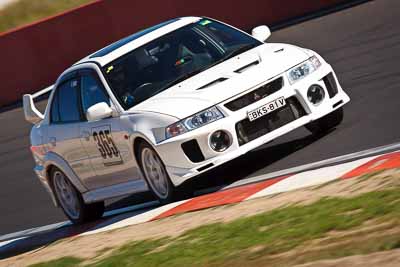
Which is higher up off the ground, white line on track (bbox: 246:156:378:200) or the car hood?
the car hood

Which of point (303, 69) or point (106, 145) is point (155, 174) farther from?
point (303, 69)

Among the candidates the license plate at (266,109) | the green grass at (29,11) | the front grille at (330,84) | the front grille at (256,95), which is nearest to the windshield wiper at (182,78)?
the front grille at (256,95)

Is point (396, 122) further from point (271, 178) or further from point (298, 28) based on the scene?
point (298, 28)

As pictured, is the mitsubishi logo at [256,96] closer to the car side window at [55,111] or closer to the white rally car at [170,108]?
the white rally car at [170,108]

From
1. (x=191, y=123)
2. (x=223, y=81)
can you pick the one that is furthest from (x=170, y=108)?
(x=223, y=81)

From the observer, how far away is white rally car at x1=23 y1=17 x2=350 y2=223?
10.6m

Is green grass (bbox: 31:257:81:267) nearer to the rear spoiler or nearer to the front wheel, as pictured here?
the front wheel

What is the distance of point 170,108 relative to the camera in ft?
35.2

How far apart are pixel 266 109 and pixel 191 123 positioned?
725mm

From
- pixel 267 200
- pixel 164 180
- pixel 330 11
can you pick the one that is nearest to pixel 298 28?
pixel 330 11

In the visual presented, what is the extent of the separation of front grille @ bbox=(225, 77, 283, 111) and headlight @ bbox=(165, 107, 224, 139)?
0.20 metres

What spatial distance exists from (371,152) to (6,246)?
3958 millimetres

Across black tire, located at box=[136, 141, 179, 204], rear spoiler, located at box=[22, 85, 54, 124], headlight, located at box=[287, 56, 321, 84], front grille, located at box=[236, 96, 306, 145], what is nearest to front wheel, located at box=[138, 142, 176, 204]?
black tire, located at box=[136, 141, 179, 204]

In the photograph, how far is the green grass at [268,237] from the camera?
7.31 metres
